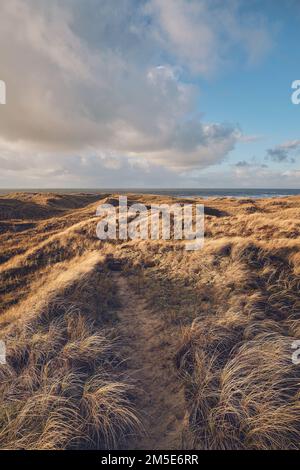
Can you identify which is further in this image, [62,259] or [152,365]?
[62,259]

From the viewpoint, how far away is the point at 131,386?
209 inches

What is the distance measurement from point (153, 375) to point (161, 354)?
66 cm

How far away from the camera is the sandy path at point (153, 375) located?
452 centimetres

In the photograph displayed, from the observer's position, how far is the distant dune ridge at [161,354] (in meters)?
4.47

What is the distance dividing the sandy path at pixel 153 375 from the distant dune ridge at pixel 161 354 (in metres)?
0.02

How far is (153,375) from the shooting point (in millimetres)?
5797

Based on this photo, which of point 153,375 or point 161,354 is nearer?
point 153,375

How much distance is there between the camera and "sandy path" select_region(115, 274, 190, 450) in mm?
4516

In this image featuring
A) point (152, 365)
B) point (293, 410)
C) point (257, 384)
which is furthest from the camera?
point (152, 365)

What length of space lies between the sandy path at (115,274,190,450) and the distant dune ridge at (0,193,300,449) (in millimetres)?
24

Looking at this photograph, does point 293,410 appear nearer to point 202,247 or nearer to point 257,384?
point 257,384
